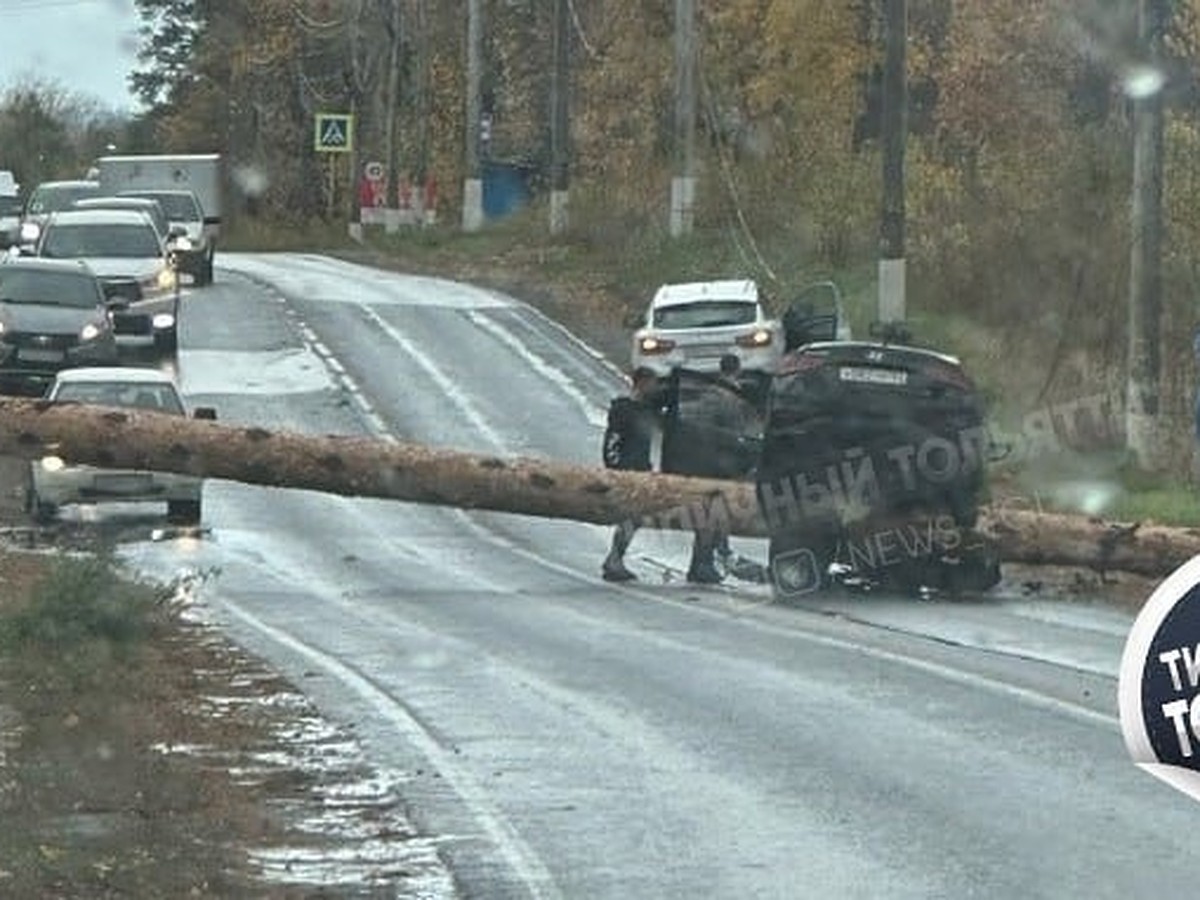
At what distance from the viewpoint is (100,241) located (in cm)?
3934

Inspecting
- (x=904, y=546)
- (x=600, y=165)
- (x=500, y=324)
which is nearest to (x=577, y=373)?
(x=500, y=324)

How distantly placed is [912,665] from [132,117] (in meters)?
94.9

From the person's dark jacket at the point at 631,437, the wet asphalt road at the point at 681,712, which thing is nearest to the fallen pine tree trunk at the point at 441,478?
the wet asphalt road at the point at 681,712

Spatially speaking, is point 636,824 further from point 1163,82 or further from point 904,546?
point 1163,82

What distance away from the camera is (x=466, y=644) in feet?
55.7

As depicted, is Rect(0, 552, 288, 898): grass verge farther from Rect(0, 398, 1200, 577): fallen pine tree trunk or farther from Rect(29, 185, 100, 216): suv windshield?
Rect(29, 185, 100, 216): suv windshield

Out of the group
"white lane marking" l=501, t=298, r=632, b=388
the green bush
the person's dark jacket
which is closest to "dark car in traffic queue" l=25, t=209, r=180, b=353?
"white lane marking" l=501, t=298, r=632, b=388

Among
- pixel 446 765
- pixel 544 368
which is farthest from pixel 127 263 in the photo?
pixel 446 765

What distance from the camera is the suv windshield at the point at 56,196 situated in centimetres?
5194

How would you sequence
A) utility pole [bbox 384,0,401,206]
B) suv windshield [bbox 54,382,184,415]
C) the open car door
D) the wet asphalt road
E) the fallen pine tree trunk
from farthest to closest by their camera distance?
1. utility pole [bbox 384,0,401,206]
2. the open car door
3. suv windshield [bbox 54,382,184,415]
4. the fallen pine tree trunk
5. the wet asphalt road

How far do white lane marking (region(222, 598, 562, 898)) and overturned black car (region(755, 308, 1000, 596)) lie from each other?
4.40m

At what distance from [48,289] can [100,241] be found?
4.56 meters

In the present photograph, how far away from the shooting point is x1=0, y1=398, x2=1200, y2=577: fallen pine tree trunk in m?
19.0

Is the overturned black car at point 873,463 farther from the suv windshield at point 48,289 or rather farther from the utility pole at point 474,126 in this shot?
the utility pole at point 474,126
